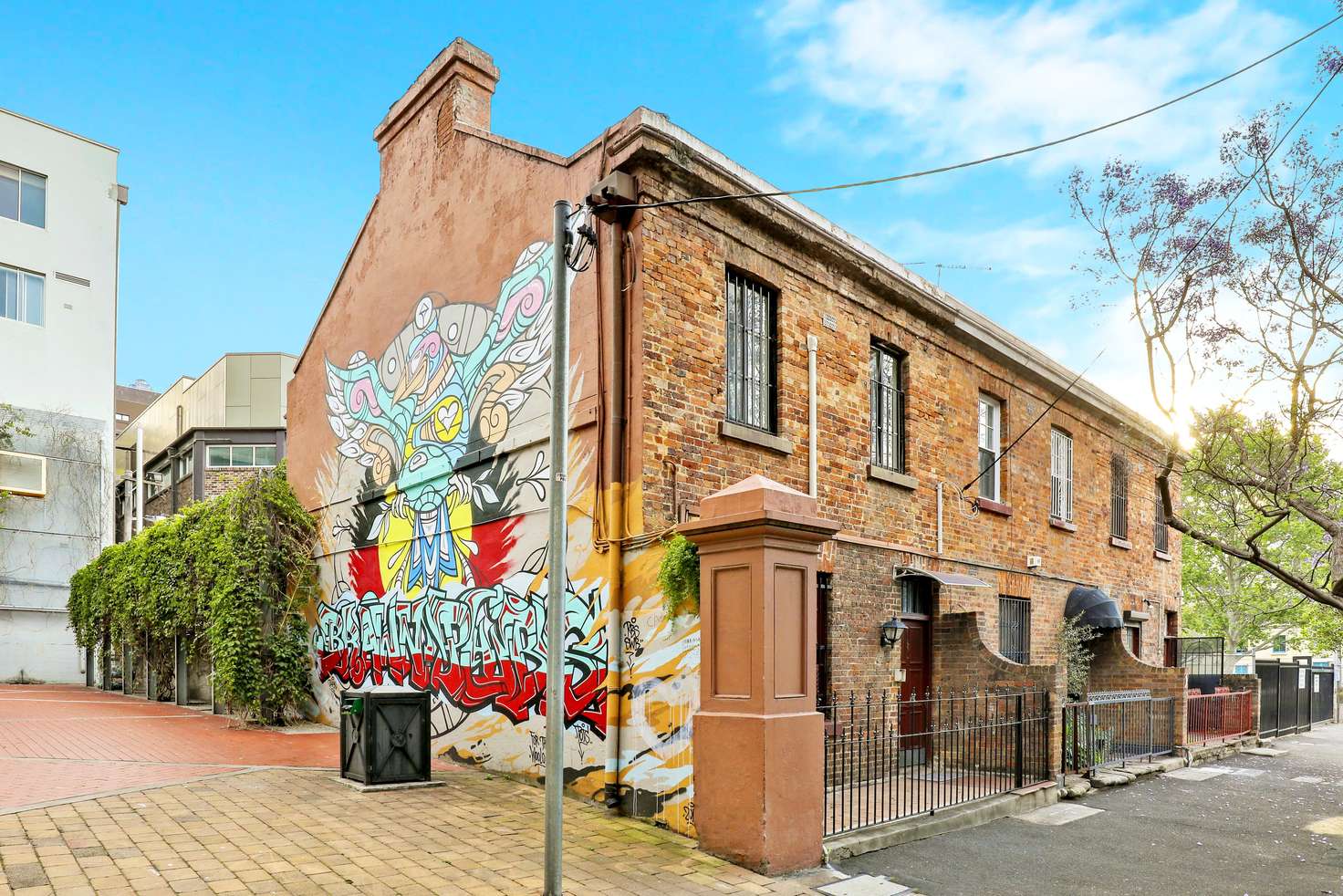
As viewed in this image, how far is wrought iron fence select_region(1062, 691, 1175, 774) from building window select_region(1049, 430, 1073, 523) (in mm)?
3391

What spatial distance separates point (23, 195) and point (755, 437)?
76.6 feet

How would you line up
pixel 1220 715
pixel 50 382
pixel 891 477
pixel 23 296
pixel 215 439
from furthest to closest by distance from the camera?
pixel 215 439, pixel 50 382, pixel 23 296, pixel 1220 715, pixel 891 477

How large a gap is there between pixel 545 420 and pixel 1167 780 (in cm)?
961

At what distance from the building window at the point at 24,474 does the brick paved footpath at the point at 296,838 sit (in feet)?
49.5

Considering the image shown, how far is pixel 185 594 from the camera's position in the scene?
16.3 m

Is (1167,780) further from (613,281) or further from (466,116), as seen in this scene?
(466,116)

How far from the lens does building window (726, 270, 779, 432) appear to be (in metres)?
10.5

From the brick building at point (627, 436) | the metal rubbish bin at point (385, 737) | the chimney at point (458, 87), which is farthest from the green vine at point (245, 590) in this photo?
the chimney at point (458, 87)

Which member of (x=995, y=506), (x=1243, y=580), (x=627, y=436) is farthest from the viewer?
(x=1243, y=580)

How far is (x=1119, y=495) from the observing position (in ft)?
62.1

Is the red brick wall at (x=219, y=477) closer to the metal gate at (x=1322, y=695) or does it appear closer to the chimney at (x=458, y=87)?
the chimney at (x=458, y=87)

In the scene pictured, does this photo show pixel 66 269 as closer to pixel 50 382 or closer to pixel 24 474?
pixel 50 382

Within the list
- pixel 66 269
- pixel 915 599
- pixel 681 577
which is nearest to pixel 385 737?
pixel 681 577

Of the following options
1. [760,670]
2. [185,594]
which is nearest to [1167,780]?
[760,670]
